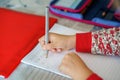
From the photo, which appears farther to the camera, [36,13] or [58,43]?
[36,13]

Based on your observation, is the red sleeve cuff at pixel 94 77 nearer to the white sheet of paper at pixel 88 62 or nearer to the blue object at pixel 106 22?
the white sheet of paper at pixel 88 62

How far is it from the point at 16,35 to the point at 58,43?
0.15 metres

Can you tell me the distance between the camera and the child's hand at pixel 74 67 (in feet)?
1.93

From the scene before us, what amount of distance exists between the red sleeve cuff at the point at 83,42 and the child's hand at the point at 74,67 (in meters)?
0.06

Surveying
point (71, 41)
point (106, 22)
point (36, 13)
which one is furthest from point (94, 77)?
point (36, 13)

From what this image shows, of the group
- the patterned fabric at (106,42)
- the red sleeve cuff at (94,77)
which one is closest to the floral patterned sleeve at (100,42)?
the patterned fabric at (106,42)

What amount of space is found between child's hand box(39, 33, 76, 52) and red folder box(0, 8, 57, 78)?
0.16 feet

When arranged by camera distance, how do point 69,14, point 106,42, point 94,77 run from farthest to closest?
point 69,14 → point 106,42 → point 94,77

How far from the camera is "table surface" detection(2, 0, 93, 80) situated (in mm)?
617

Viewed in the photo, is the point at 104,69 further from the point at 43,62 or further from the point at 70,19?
the point at 70,19

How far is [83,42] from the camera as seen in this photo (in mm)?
710

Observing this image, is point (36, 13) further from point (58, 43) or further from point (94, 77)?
point (94, 77)

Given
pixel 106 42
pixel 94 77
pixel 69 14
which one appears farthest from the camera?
pixel 69 14

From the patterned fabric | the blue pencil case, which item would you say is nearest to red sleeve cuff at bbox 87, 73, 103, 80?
the patterned fabric
